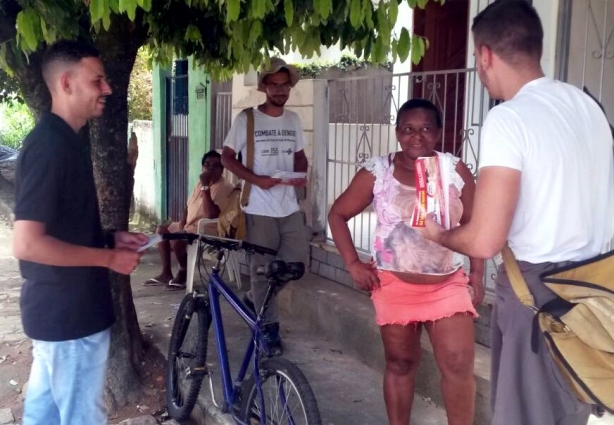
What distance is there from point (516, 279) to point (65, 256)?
5.00 ft

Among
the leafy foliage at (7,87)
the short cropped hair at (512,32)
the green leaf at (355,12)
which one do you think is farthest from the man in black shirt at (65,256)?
the leafy foliage at (7,87)

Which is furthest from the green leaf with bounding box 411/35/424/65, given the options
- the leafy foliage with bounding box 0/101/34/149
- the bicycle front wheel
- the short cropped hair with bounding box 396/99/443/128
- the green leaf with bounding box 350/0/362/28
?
the leafy foliage with bounding box 0/101/34/149

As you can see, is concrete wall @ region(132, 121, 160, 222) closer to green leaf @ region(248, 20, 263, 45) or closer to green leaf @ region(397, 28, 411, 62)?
green leaf @ region(248, 20, 263, 45)

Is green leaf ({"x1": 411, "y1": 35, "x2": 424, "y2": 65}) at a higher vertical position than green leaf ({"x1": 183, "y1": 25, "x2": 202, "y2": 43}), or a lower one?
lower

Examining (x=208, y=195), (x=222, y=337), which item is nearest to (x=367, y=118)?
(x=208, y=195)

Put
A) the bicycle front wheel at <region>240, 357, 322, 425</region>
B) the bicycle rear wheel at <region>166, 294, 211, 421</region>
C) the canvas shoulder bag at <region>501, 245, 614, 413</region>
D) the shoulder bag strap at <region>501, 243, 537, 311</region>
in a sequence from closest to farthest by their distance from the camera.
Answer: the canvas shoulder bag at <region>501, 245, 614, 413</region>, the shoulder bag strap at <region>501, 243, 537, 311</region>, the bicycle front wheel at <region>240, 357, 322, 425</region>, the bicycle rear wheel at <region>166, 294, 211, 421</region>

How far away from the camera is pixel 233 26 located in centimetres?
364

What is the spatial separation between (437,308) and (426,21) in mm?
4735

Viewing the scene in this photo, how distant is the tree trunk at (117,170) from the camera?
4.33 meters

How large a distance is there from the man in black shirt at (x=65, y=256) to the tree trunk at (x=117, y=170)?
146 cm

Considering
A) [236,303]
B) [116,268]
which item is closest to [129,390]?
[236,303]

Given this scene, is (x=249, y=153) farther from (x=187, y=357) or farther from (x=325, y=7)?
(x=325, y=7)

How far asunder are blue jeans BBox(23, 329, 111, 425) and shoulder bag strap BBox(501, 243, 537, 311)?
1548 mm

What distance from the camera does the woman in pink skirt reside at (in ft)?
→ 10.7
